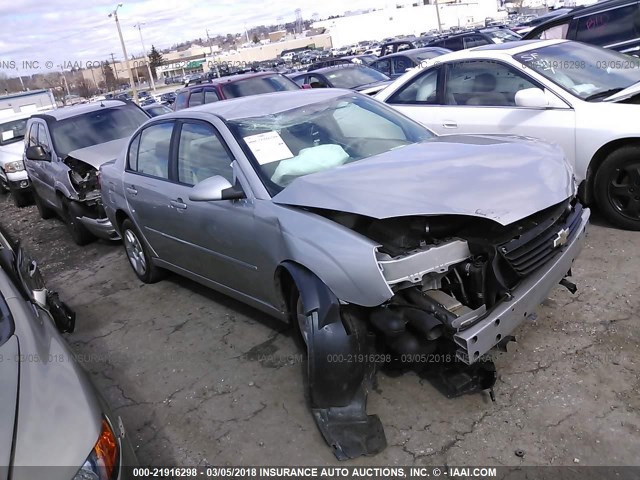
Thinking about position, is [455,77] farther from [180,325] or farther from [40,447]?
[40,447]

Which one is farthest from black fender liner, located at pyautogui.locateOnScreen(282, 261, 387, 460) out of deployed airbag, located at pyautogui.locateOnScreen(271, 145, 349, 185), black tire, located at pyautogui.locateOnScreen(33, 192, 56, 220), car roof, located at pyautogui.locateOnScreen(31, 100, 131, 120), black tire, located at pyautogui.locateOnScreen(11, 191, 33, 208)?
black tire, located at pyautogui.locateOnScreen(11, 191, 33, 208)

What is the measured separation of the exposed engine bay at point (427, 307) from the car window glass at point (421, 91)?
3439 mm

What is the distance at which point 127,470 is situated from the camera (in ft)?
7.32

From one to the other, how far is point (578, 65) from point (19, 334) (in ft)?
17.9

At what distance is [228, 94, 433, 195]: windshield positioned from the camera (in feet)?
11.9

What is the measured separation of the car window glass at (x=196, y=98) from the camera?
35.7 ft

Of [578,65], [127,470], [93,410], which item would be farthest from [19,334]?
[578,65]

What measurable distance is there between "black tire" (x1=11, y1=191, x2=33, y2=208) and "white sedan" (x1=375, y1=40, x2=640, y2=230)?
879 cm

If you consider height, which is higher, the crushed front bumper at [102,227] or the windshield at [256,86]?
the windshield at [256,86]

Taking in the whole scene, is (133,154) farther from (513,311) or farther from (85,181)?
(513,311)

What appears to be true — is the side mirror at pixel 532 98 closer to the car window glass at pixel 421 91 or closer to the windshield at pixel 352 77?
the car window glass at pixel 421 91

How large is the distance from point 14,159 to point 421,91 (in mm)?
8897

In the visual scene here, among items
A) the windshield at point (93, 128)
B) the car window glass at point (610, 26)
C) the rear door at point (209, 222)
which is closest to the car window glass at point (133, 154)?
the rear door at point (209, 222)

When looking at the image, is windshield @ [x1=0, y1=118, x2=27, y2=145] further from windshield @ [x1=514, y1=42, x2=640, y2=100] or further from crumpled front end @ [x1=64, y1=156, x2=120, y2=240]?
windshield @ [x1=514, y1=42, x2=640, y2=100]
